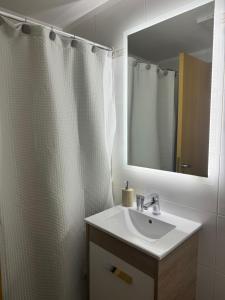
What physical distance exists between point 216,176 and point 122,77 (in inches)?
37.1

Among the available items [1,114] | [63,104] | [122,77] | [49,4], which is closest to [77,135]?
[63,104]

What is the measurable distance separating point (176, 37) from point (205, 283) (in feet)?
4.74

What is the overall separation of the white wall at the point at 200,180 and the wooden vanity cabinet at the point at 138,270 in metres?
0.08

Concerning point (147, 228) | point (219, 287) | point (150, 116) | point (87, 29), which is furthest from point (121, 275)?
point (87, 29)

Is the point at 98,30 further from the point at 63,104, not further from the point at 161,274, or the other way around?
the point at 161,274

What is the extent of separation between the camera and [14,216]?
1.25 metres

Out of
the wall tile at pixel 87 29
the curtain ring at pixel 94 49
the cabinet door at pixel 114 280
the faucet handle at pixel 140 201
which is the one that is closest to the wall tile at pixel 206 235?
the faucet handle at pixel 140 201

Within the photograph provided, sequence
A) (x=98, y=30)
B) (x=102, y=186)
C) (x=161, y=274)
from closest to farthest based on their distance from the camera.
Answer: (x=161, y=274) → (x=102, y=186) → (x=98, y=30)

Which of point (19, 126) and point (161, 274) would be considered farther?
point (19, 126)

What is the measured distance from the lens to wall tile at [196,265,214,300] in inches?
46.4

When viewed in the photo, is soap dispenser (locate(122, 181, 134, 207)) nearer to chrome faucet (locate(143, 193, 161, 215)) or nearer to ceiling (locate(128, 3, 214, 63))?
chrome faucet (locate(143, 193, 161, 215))

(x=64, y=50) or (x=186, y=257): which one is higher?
(x=64, y=50)

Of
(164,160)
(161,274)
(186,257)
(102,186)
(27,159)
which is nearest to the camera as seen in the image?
(161,274)

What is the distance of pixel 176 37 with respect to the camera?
1.27 metres
